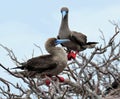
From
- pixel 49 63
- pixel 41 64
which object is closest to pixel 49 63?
pixel 49 63

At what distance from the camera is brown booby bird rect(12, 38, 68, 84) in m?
8.76

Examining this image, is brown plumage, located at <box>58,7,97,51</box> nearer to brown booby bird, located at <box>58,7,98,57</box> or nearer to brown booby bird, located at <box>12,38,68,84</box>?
brown booby bird, located at <box>58,7,98,57</box>

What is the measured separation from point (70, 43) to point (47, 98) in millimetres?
5137

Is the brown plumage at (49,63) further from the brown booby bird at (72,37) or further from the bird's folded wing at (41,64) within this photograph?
the brown booby bird at (72,37)

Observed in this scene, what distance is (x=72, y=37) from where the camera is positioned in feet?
40.1

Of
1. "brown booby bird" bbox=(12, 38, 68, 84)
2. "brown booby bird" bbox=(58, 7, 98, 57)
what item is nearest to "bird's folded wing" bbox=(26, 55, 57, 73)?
"brown booby bird" bbox=(12, 38, 68, 84)

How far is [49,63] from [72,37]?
3470 millimetres

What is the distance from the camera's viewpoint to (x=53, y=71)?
29.1 feet

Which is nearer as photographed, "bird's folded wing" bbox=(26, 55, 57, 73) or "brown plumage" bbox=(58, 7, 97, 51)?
"bird's folded wing" bbox=(26, 55, 57, 73)

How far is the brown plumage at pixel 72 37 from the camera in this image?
1197 cm

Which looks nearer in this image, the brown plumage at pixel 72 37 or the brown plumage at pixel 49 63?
the brown plumage at pixel 49 63

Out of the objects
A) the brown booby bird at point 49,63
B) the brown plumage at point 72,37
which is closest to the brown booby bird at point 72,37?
the brown plumage at point 72,37

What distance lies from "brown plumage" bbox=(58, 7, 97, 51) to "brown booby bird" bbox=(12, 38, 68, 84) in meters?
2.89

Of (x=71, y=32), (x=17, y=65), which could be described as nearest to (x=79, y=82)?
(x=17, y=65)
